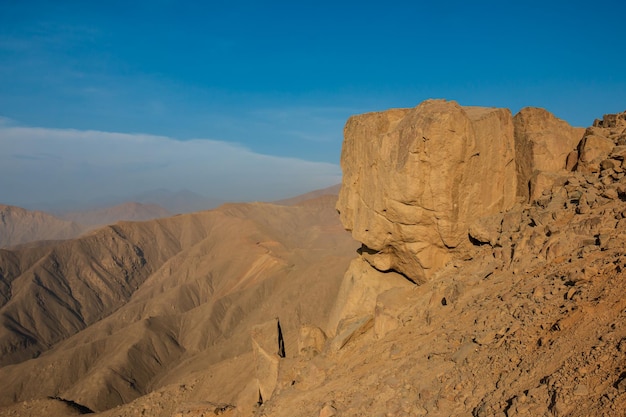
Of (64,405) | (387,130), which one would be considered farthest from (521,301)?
(64,405)

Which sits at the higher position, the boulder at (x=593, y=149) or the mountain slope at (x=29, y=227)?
the boulder at (x=593, y=149)

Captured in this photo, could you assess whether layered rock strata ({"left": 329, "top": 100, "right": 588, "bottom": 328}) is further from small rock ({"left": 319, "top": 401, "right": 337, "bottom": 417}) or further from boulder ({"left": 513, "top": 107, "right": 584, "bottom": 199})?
small rock ({"left": 319, "top": 401, "right": 337, "bottom": 417})

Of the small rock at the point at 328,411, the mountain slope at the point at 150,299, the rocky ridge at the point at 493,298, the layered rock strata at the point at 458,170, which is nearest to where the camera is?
the rocky ridge at the point at 493,298

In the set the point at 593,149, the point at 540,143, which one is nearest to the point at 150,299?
the point at 540,143

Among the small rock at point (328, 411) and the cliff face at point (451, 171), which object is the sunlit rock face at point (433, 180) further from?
the small rock at point (328, 411)

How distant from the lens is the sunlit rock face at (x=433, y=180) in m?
11.1

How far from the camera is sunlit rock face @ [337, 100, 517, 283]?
11.1m

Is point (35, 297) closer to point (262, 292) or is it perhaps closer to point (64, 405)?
point (262, 292)

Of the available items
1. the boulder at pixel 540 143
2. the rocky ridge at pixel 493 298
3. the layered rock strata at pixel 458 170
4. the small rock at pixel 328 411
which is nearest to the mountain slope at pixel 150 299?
the rocky ridge at pixel 493 298

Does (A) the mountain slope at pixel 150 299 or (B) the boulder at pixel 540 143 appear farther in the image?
(A) the mountain slope at pixel 150 299

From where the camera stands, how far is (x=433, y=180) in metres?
11.2

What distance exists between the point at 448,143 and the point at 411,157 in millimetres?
933

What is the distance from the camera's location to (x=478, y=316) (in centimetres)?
877

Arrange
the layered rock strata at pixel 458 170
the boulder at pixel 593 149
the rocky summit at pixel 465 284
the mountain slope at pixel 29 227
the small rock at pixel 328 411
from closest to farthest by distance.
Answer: the rocky summit at pixel 465 284
the small rock at pixel 328 411
the boulder at pixel 593 149
the layered rock strata at pixel 458 170
the mountain slope at pixel 29 227
